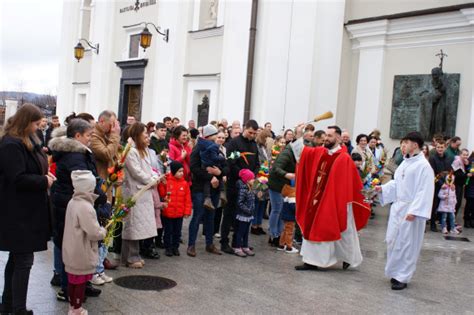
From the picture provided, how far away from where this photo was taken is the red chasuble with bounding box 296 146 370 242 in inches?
286

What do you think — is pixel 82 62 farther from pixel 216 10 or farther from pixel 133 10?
pixel 216 10

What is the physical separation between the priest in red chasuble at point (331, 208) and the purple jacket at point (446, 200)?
14.8 ft

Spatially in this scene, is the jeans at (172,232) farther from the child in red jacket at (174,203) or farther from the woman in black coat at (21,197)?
the woman in black coat at (21,197)

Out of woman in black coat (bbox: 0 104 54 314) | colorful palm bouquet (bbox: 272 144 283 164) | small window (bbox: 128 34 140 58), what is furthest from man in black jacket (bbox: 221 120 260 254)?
small window (bbox: 128 34 140 58)

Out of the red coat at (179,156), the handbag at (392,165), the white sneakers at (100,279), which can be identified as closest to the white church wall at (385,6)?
the handbag at (392,165)

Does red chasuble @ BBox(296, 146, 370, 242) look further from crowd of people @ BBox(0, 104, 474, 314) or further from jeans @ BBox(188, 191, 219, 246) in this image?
jeans @ BBox(188, 191, 219, 246)

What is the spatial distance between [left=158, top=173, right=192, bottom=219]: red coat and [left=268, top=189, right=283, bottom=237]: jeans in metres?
1.62

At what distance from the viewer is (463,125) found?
42.5ft

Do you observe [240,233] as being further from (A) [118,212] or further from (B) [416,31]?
(B) [416,31]

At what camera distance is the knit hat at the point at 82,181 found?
15.5ft

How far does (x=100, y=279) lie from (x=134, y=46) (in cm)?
1624

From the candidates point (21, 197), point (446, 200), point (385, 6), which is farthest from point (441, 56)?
point (21, 197)

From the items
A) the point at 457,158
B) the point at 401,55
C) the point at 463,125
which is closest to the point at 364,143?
the point at 457,158

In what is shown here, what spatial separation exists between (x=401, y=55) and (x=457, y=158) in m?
3.74
